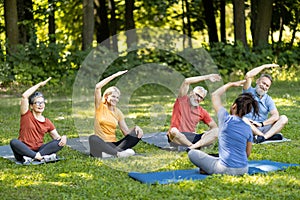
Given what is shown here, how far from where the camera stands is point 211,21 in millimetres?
23047

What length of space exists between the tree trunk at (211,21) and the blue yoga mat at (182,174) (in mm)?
16561

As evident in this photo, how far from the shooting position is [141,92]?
52.6ft

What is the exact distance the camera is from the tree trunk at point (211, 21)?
75.4ft

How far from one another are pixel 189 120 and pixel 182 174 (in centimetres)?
188

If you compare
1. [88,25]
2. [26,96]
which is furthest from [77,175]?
[88,25]

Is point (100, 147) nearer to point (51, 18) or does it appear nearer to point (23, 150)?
point (23, 150)

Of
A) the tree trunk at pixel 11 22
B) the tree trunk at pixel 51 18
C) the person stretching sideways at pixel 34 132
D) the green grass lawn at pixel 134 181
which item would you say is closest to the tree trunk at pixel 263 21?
the tree trunk at pixel 51 18

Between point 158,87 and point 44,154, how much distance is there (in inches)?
381

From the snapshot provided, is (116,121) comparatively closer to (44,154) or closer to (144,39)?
(44,154)

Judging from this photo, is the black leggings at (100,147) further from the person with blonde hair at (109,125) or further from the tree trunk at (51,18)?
the tree trunk at (51,18)

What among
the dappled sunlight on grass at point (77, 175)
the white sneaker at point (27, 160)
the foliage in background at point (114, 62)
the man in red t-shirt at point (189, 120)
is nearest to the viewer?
the dappled sunlight on grass at point (77, 175)

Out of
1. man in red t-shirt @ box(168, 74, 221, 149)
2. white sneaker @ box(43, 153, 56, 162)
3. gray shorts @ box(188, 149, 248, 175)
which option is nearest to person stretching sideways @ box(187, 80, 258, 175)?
gray shorts @ box(188, 149, 248, 175)

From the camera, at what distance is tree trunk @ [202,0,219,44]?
2297cm

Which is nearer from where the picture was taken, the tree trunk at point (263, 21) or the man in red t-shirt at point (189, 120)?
the man in red t-shirt at point (189, 120)
